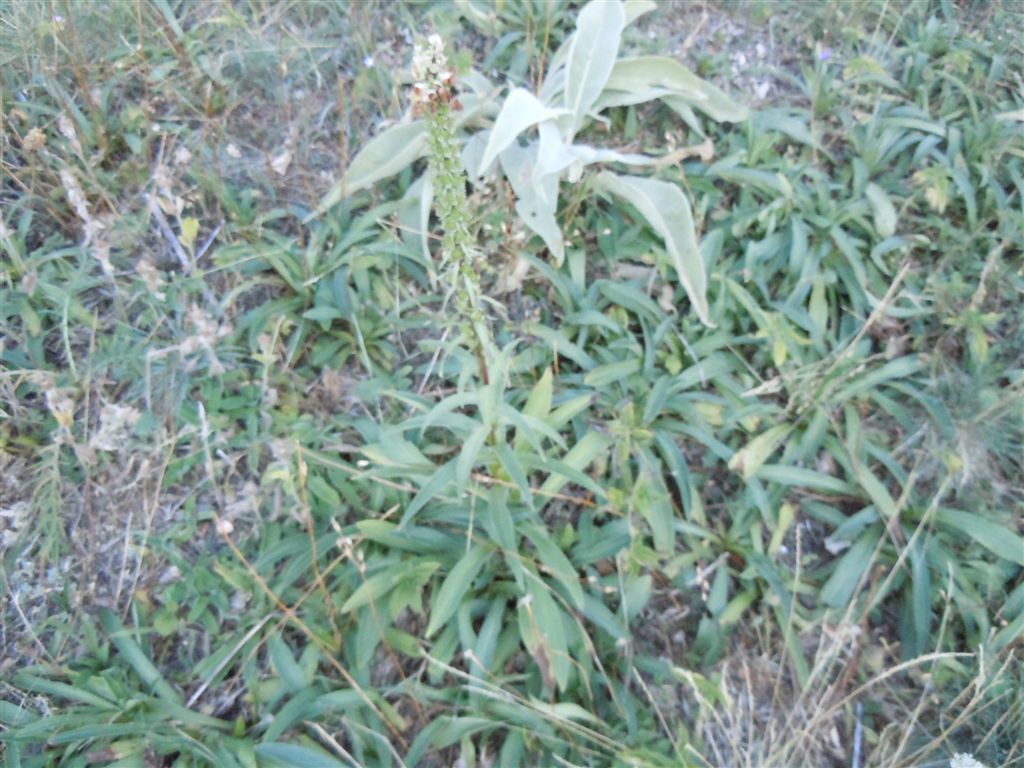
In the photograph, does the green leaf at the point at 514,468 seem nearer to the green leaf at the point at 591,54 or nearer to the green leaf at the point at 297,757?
the green leaf at the point at 297,757

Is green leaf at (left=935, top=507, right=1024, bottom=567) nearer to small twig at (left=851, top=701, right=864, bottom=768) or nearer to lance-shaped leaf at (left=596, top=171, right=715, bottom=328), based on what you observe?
small twig at (left=851, top=701, right=864, bottom=768)

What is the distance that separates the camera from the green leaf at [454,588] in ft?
6.53

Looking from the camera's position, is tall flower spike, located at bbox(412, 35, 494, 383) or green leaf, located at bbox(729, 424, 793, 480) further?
green leaf, located at bbox(729, 424, 793, 480)

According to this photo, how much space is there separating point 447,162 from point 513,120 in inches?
33.8

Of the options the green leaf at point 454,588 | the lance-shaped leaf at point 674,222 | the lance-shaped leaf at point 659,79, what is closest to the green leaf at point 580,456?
the green leaf at point 454,588

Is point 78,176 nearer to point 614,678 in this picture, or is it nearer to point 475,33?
point 475,33

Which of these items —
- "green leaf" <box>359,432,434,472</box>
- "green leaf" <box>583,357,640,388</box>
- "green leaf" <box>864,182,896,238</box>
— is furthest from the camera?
"green leaf" <box>864,182,896,238</box>

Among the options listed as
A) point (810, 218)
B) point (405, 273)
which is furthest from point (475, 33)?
point (810, 218)

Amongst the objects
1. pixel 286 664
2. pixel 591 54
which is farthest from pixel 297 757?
pixel 591 54

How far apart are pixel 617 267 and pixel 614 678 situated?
1.34m

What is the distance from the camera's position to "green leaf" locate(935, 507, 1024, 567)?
2174 millimetres

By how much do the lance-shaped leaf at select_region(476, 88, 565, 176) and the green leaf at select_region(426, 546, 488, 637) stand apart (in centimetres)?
110

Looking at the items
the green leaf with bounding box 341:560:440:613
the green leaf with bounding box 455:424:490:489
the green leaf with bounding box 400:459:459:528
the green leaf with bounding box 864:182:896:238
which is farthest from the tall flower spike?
the green leaf with bounding box 864:182:896:238

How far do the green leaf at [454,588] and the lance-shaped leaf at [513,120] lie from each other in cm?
110
